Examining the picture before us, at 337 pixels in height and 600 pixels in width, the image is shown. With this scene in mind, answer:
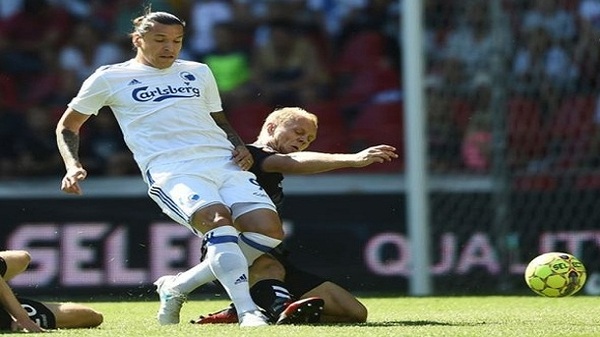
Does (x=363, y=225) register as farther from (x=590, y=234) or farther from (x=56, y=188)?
(x=56, y=188)

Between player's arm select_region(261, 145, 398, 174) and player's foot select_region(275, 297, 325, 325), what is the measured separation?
2.03 feet

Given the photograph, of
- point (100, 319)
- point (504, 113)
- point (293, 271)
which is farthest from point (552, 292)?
point (504, 113)

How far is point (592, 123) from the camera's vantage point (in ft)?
33.9

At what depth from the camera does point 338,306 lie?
19.7 ft

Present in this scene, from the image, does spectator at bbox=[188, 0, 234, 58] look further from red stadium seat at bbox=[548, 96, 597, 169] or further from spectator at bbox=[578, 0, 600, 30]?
red stadium seat at bbox=[548, 96, 597, 169]

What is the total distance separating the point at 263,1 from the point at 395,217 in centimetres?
350

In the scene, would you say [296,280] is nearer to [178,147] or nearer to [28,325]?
[178,147]

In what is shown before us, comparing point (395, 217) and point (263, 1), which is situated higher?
point (263, 1)

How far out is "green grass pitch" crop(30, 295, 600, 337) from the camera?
537cm

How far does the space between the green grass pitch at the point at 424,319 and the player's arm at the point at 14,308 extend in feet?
0.43

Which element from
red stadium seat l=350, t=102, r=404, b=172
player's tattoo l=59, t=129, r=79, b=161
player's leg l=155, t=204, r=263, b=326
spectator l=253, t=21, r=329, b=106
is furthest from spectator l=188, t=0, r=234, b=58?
player's leg l=155, t=204, r=263, b=326

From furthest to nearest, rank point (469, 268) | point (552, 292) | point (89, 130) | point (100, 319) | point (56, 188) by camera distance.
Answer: point (89, 130), point (56, 188), point (469, 268), point (552, 292), point (100, 319)

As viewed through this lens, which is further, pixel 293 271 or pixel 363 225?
pixel 363 225

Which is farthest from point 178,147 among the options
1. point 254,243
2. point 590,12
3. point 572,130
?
point 590,12
